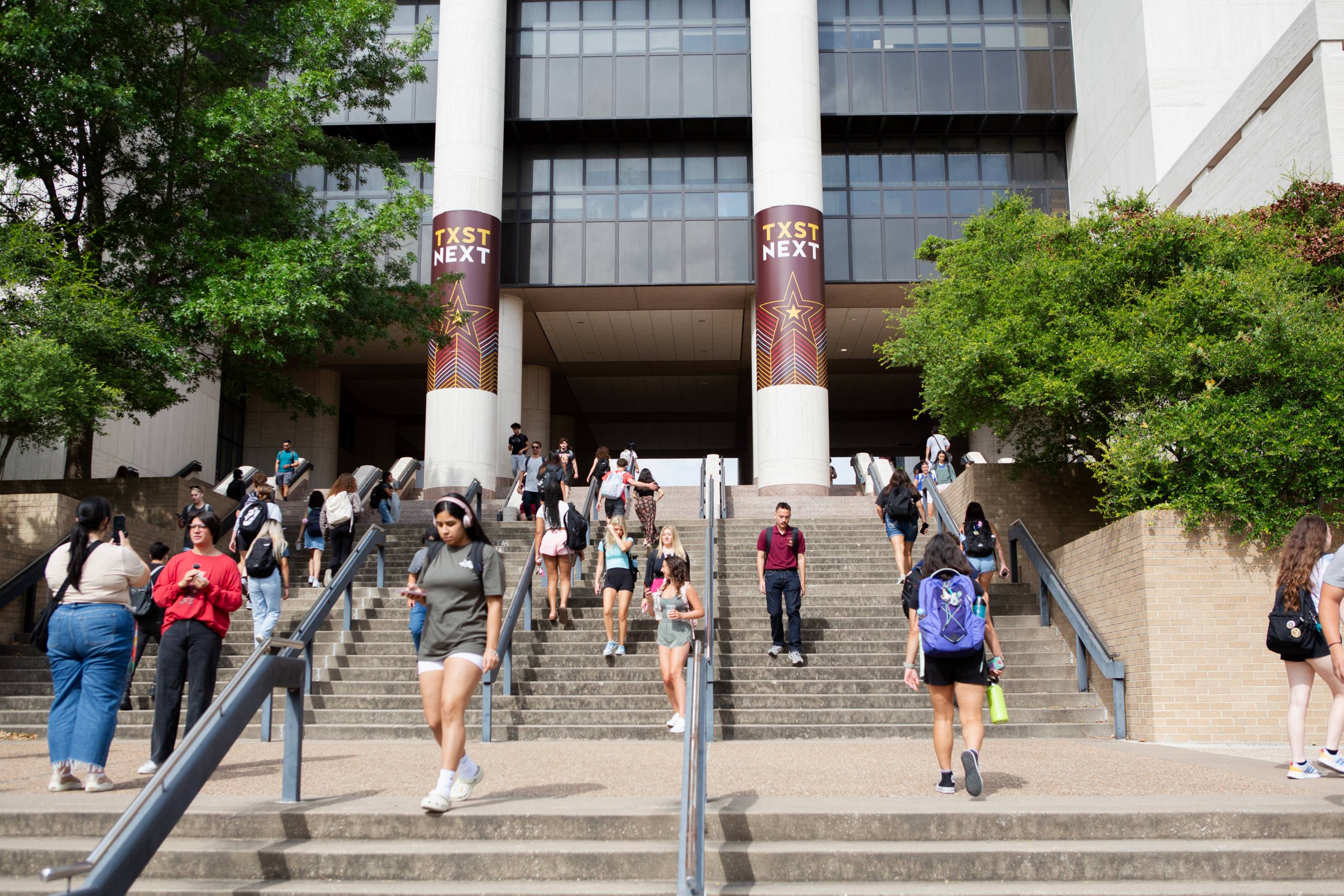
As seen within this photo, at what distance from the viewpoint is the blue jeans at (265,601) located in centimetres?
996

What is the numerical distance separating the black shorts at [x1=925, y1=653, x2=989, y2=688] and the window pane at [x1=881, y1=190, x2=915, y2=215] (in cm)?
2282

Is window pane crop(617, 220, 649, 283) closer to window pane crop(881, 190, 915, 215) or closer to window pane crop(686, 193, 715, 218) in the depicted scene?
window pane crop(686, 193, 715, 218)

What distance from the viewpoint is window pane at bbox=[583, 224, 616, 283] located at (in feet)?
89.6

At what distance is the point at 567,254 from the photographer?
27375mm

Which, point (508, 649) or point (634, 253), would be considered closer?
point (508, 649)

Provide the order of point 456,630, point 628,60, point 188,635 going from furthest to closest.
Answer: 1. point 628,60
2. point 188,635
3. point 456,630

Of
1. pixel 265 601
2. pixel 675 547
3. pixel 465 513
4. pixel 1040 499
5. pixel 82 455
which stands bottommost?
pixel 265 601

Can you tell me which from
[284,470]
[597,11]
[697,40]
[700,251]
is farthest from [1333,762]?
[597,11]

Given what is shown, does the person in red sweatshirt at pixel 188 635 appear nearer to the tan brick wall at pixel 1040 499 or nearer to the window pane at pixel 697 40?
the tan brick wall at pixel 1040 499

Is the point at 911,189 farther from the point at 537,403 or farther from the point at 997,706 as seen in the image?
the point at 997,706

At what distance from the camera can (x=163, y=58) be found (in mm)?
14984

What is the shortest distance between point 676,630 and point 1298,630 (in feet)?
14.2

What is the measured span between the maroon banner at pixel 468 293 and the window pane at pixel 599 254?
2664 mm

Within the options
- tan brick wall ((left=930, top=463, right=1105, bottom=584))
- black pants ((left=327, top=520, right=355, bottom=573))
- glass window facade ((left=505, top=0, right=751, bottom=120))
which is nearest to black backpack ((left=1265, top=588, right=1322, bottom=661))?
tan brick wall ((left=930, top=463, right=1105, bottom=584))
